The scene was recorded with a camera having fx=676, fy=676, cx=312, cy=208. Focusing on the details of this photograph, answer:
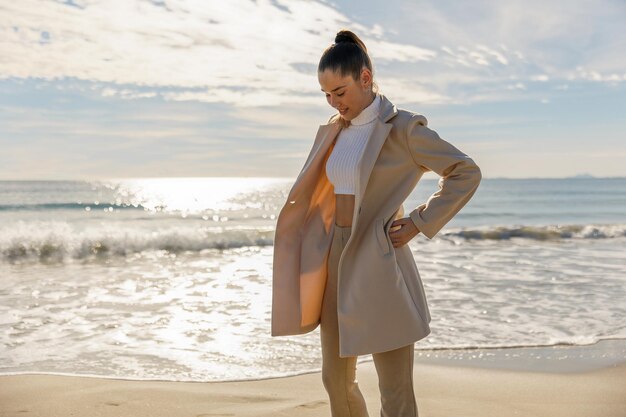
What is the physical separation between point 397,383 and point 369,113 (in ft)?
3.21

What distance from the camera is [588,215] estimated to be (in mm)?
34188

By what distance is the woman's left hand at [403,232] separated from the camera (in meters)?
2.39

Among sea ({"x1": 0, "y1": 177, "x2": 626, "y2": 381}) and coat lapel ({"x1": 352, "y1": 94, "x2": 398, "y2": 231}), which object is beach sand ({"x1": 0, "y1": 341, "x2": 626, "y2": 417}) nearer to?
sea ({"x1": 0, "y1": 177, "x2": 626, "y2": 381})

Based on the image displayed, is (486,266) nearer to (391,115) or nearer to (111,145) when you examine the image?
(391,115)

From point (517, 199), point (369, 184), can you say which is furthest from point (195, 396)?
point (517, 199)

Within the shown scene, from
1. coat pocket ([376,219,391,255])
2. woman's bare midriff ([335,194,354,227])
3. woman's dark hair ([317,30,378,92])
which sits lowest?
coat pocket ([376,219,391,255])

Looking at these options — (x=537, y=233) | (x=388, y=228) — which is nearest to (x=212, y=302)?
(x=388, y=228)

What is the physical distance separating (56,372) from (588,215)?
3322 cm

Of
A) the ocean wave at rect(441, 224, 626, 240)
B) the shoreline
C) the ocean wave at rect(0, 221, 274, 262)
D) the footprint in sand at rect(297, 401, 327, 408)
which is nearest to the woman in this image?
the footprint in sand at rect(297, 401, 327, 408)

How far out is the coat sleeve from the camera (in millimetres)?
2365

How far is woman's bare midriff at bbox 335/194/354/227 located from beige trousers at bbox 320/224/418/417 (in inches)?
0.9

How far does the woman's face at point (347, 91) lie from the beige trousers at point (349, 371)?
440mm

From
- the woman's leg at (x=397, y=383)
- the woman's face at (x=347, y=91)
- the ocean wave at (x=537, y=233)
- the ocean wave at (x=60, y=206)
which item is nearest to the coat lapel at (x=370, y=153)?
the woman's face at (x=347, y=91)

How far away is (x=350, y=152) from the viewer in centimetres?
248
